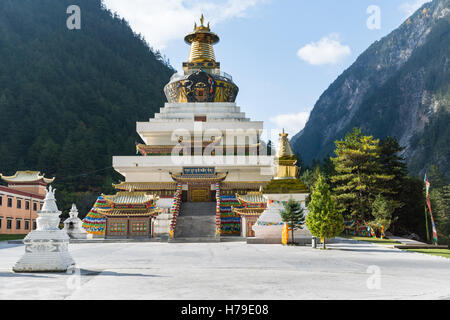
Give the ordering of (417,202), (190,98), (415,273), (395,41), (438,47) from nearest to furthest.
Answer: (415,273) < (417,202) < (190,98) < (438,47) < (395,41)

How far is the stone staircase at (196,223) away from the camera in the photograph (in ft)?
77.7

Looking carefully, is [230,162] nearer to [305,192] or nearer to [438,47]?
[305,192]

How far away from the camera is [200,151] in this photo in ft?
117

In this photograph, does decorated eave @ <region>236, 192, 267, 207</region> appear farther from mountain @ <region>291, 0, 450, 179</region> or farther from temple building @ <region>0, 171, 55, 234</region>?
mountain @ <region>291, 0, 450, 179</region>

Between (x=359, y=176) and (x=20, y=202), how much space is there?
108ft

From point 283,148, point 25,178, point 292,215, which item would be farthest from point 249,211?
point 25,178

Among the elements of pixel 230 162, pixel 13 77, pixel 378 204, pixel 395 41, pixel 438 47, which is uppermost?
pixel 395 41

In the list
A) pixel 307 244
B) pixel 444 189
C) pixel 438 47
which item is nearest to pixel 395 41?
pixel 438 47

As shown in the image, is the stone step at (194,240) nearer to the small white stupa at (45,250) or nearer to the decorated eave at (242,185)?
the decorated eave at (242,185)

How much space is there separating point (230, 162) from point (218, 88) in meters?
12.3

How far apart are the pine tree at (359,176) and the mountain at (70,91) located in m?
38.0

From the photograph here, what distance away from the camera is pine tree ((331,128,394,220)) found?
3073cm

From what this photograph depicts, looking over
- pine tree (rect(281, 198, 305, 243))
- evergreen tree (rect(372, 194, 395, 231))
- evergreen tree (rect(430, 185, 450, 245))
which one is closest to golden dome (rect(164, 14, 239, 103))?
evergreen tree (rect(372, 194, 395, 231))

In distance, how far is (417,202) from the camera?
3462 cm
